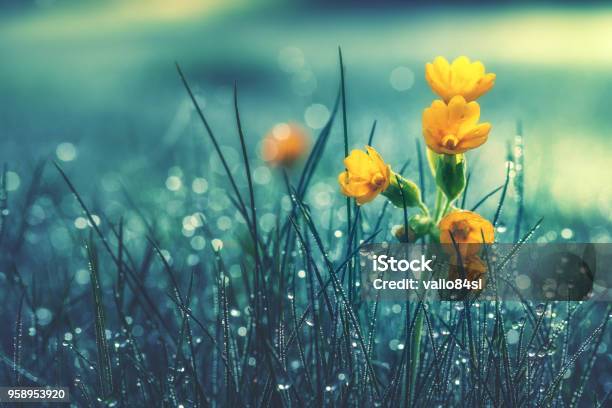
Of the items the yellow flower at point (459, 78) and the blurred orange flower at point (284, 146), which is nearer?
the yellow flower at point (459, 78)

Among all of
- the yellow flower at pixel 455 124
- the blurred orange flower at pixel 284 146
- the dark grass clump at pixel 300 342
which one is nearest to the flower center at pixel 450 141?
the yellow flower at pixel 455 124

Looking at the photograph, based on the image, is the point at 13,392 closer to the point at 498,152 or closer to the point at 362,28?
the point at 498,152

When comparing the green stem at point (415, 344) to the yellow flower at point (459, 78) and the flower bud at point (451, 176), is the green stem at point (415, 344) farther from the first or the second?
the yellow flower at point (459, 78)

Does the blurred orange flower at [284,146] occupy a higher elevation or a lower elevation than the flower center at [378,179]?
higher

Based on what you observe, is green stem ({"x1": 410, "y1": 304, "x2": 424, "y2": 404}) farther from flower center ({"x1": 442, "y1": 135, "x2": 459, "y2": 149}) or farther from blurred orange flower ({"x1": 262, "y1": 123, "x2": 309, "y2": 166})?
blurred orange flower ({"x1": 262, "y1": 123, "x2": 309, "y2": 166})

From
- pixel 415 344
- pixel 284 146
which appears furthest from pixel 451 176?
pixel 284 146

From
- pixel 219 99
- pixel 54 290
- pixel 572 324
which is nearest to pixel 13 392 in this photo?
pixel 54 290

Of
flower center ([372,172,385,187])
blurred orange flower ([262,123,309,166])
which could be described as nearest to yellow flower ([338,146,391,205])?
flower center ([372,172,385,187])
